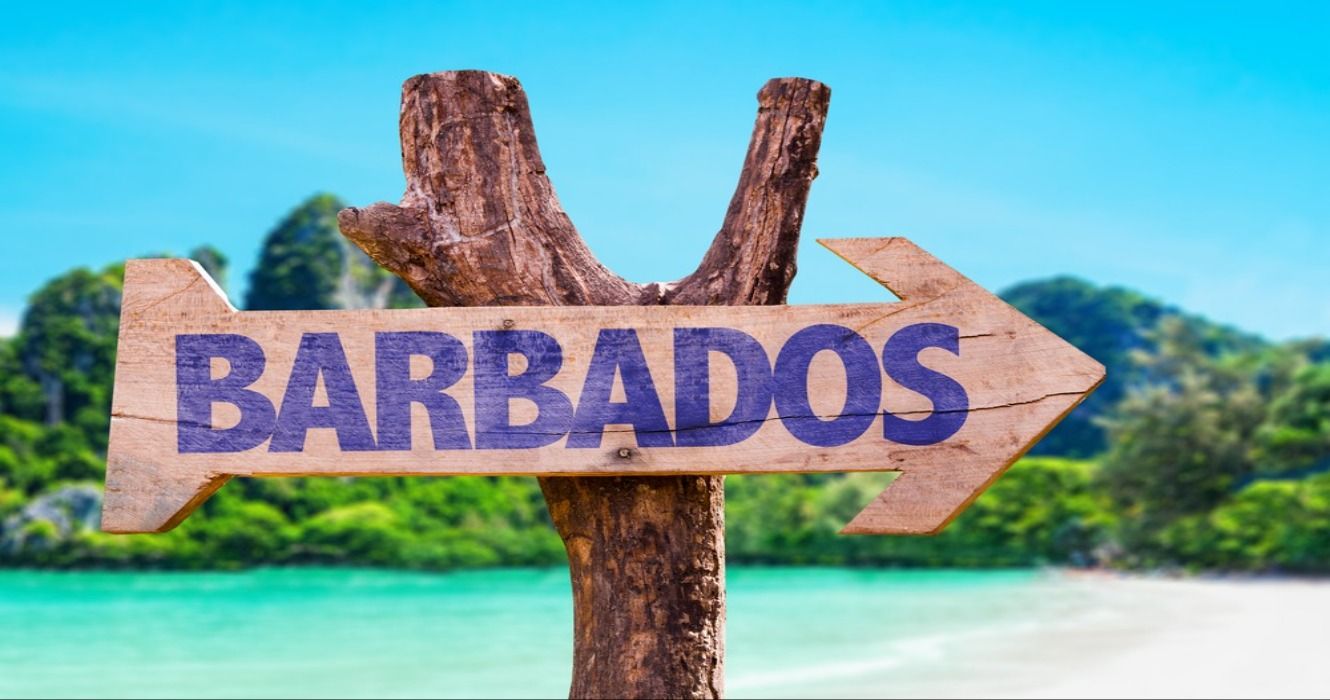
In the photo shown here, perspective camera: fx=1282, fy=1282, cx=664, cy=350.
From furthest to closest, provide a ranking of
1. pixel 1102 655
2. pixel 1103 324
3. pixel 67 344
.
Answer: pixel 1103 324, pixel 67 344, pixel 1102 655

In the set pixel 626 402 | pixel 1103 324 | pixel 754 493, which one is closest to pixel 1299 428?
pixel 754 493

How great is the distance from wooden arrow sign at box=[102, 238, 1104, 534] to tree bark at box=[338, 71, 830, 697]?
195mm

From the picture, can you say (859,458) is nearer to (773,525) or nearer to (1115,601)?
(1115,601)

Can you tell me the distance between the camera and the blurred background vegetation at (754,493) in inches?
936

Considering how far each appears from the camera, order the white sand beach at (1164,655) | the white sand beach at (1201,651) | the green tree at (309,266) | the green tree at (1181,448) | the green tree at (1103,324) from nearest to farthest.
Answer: the white sand beach at (1201,651), the white sand beach at (1164,655), the green tree at (1181,448), the green tree at (309,266), the green tree at (1103,324)

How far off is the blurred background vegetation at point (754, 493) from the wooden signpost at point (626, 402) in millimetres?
21480

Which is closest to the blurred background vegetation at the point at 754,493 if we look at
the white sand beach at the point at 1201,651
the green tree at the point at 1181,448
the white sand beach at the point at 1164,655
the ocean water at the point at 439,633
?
the green tree at the point at 1181,448

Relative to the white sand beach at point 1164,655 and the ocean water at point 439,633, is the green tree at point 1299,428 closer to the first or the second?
the ocean water at point 439,633

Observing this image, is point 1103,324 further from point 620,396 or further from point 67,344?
point 620,396

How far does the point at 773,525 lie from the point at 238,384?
97.7ft

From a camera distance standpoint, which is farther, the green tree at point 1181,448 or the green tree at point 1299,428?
the green tree at point 1181,448

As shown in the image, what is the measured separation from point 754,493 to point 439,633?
53.9ft

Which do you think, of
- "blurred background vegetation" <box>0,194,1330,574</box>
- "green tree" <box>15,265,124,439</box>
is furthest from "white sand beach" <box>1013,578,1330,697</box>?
"green tree" <box>15,265,124,439</box>

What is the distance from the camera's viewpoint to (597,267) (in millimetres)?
2576
